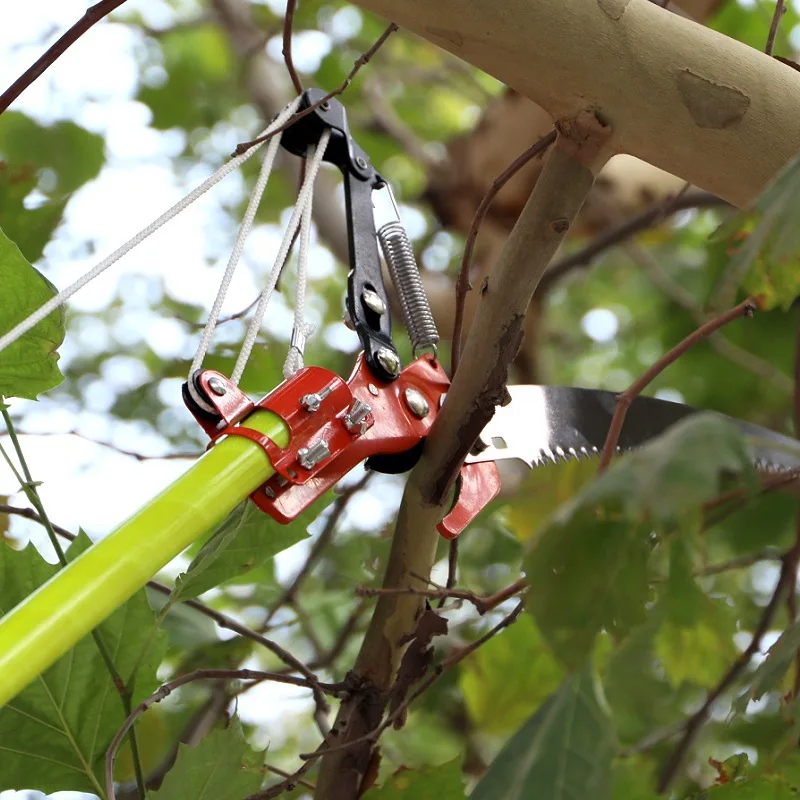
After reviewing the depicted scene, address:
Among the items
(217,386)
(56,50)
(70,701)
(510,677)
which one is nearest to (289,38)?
(56,50)

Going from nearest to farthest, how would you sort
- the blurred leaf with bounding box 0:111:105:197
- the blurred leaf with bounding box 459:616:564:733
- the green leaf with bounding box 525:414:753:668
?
the green leaf with bounding box 525:414:753:668 < the blurred leaf with bounding box 459:616:564:733 < the blurred leaf with bounding box 0:111:105:197

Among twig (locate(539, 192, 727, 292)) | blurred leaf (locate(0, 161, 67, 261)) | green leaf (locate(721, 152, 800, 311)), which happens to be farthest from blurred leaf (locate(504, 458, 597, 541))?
green leaf (locate(721, 152, 800, 311))

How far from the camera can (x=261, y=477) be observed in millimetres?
361

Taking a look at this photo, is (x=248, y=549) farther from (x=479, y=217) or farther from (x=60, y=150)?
(x=60, y=150)

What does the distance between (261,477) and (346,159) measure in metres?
0.19

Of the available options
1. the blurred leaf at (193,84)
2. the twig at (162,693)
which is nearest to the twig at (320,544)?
the twig at (162,693)

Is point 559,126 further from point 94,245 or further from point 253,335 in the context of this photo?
point 94,245

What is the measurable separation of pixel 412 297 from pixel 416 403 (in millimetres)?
55

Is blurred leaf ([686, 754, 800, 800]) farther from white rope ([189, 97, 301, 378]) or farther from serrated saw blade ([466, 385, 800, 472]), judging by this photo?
white rope ([189, 97, 301, 378])

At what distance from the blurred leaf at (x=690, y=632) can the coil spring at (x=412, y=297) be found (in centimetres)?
16

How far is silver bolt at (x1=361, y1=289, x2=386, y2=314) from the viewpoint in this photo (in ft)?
1.48

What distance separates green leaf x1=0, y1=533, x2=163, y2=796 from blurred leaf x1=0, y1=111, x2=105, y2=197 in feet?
1.93

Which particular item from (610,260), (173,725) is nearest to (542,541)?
(173,725)

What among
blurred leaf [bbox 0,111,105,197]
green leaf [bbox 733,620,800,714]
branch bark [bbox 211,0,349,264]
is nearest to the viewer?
green leaf [bbox 733,620,800,714]
